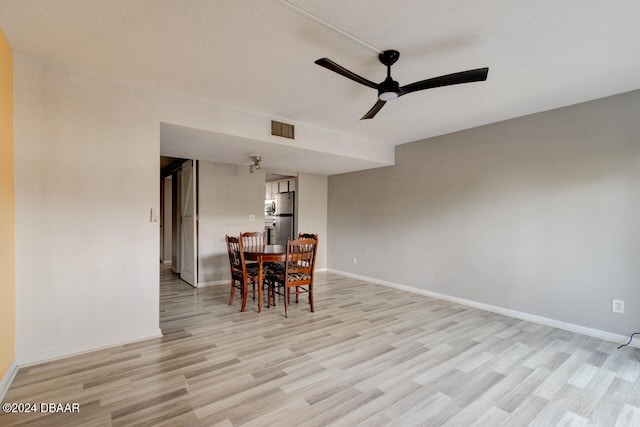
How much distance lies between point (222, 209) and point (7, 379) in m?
3.57

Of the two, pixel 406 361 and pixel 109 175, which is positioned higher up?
pixel 109 175

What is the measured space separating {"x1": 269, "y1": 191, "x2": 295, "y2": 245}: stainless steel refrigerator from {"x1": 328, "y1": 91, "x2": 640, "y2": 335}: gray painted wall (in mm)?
2212

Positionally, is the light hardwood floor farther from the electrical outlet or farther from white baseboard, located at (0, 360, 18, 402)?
the electrical outlet

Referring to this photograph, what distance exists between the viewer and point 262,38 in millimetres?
2127

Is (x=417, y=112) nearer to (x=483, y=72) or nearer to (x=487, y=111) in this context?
(x=487, y=111)

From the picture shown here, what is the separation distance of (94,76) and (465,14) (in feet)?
10.3

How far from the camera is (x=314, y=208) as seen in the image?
6.69 metres

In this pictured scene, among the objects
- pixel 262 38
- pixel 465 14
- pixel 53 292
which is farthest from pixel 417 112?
pixel 53 292

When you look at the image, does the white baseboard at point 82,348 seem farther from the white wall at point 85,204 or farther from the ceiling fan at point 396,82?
the ceiling fan at point 396,82

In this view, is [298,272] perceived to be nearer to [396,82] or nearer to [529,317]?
[396,82]

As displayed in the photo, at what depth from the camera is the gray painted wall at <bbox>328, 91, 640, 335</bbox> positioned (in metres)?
3.05

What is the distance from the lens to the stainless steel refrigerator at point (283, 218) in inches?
261

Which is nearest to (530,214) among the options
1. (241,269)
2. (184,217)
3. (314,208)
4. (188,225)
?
(241,269)

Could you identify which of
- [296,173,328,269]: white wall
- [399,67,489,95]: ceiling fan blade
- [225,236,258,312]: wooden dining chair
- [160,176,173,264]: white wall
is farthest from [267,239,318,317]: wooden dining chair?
[160,176,173,264]: white wall
